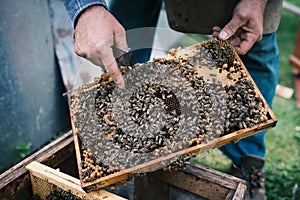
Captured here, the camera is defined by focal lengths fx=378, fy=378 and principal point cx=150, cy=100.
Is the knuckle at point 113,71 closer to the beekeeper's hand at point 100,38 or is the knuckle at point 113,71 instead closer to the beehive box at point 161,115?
the beekeeper's hand at point 100,38

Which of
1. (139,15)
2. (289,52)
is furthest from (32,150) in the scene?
(289,52)

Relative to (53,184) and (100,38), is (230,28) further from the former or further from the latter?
(53,184)

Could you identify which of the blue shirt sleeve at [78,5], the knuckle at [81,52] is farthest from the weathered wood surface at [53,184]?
the blue shirt sleeve at [78,5]

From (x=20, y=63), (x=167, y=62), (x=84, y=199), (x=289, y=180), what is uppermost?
(x=167, y=62)

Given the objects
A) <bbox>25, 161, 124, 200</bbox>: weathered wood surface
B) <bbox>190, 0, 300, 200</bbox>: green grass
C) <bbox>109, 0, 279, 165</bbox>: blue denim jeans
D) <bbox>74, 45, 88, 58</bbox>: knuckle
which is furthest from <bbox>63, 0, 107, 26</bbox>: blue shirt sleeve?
<bbox>190, 0, 300, 200</bbox>: green grass

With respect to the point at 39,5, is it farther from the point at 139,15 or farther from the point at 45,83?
the point at 139,15

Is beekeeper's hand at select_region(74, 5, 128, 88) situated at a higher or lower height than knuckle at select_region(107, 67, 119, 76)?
higher

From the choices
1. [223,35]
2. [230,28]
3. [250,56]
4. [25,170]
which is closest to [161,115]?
[223,35]

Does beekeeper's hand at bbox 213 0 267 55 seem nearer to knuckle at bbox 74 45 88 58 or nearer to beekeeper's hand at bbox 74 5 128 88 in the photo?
beekeeper's hand at bbox 74 5 128 88
